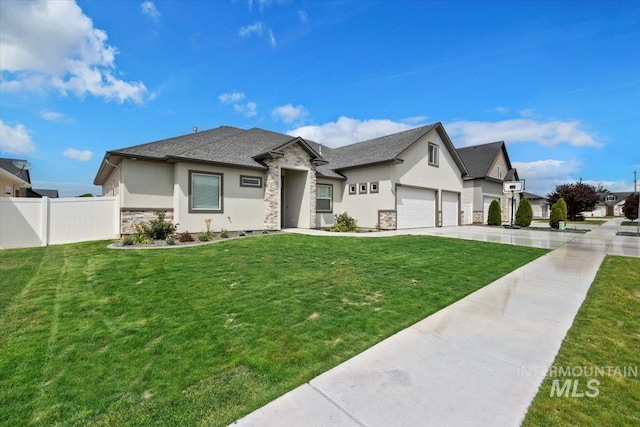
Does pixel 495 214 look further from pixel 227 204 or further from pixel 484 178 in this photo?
pixel 227 204

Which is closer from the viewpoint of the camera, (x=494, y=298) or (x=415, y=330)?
(x=415, y=330)

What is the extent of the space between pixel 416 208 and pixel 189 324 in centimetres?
1681

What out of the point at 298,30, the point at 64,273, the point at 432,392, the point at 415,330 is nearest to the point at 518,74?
the point at 298,30

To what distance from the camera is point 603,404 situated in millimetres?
2330

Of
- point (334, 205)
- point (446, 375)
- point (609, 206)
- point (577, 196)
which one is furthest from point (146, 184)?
point (609, 206)

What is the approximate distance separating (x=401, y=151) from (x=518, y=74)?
20.8 ft

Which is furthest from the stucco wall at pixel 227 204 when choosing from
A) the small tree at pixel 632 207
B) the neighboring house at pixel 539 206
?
the neighboring house at pixel 539 206

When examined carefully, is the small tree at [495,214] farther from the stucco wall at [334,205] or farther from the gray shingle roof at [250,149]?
the stucco wall at [334,205]

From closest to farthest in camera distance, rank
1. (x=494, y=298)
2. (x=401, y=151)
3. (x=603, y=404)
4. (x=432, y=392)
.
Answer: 1. (x=603, y=404)
2. (x=432, y=392)
3. (x=494, y=298)
4. (x=401, y=151)

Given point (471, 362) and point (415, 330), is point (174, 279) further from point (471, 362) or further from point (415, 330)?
point (471, 362)

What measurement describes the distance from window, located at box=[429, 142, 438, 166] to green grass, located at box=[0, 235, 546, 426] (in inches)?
494

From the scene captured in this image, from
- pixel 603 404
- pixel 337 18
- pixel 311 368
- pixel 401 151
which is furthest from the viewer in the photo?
pixel 401 151

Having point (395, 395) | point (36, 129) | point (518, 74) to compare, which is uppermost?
point (518, 74)

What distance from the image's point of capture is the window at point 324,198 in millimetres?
17502
